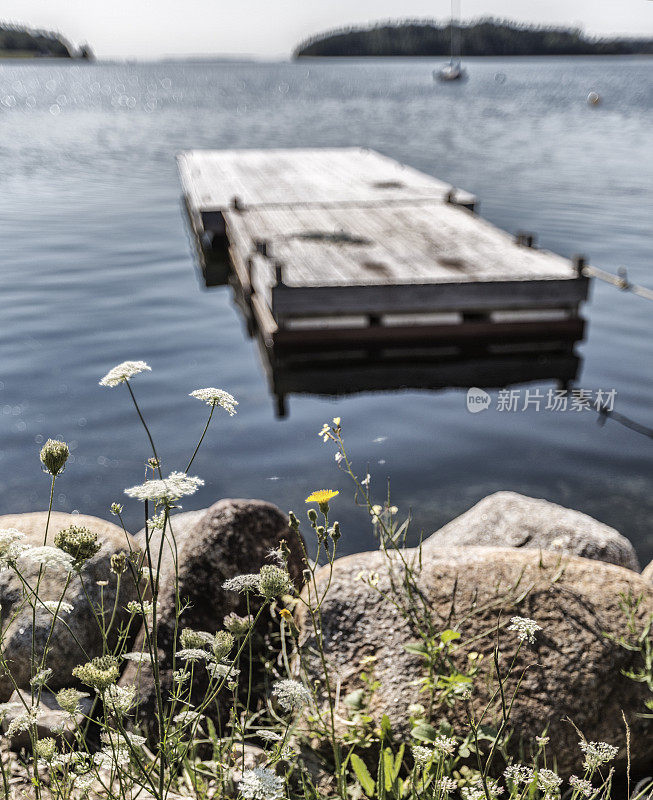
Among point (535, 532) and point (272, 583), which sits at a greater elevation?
point (272, 583)

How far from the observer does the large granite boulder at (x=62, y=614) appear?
153 inches

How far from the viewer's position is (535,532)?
504 centimetres

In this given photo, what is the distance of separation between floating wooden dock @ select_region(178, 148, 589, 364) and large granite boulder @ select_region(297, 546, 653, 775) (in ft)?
19.7

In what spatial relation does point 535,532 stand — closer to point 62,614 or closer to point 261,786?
point 62,614

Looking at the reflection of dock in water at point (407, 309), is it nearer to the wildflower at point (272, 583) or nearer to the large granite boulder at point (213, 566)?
the large granite boulder at point (213, 566)

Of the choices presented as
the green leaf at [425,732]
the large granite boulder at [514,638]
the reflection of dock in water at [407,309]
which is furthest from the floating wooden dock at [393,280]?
the green leaf at [425,732]

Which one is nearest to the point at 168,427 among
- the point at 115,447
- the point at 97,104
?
the point at 115,447

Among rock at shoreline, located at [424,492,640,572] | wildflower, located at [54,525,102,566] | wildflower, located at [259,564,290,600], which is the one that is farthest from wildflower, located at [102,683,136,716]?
rock at shoreline, located at [424,492,640,572]

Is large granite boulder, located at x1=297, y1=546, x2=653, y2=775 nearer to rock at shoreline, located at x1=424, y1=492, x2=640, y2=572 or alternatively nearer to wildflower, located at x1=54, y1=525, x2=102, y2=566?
rock at shoreline, located at x1=424, y1=492, x2=640, y2=572

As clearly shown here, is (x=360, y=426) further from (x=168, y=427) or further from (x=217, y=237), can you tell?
(x=217, y=237)

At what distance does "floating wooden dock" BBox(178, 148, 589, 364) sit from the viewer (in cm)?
958

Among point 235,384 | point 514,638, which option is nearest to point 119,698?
point 514,638

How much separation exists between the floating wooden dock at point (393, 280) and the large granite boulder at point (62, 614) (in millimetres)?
5437

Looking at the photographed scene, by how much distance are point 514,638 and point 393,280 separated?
6613mm
